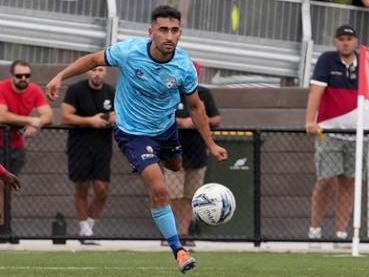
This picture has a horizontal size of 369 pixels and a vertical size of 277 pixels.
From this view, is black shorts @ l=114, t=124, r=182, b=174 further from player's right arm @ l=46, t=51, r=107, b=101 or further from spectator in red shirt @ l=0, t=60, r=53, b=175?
spectator in red shirt @ l=0, t=60, r=53, b=175

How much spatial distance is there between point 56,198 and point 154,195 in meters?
5.06

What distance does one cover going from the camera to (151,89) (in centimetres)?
1248

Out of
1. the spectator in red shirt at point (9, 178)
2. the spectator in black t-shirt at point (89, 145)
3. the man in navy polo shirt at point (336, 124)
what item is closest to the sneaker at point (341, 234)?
the man in navy polo shirt at point (336, 124)

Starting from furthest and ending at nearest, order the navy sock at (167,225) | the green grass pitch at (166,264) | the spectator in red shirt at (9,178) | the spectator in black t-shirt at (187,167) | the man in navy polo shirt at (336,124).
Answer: the spectator in black t-shirt at (187,167) → the man in navy polo shirt at (336,124) → the green grass pitch at (166,264) → the navy sock at (167,225) → the spectator in red shirt at (9,178)

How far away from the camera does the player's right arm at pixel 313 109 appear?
A: 15.5 meters

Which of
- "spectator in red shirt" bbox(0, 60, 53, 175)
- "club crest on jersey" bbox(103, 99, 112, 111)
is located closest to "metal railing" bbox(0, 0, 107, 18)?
"spectator in red shirt" bbox(0, 60, 53, 175)

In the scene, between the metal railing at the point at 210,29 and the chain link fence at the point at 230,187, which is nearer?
the chain link fence at the point at 230,187

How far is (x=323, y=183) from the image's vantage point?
52.1ft

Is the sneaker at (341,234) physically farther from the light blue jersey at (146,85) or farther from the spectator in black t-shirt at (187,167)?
the light blue jersey at (146,85)

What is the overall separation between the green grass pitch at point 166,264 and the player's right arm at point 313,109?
146 centimetres

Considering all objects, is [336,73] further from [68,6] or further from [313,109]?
[68,6]

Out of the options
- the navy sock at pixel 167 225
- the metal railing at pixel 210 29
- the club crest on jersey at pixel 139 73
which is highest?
the metal railing at pixel 210 29

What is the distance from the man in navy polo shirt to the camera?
15.7 metres

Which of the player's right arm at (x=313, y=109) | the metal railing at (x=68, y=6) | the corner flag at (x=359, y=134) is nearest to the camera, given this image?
the corner flag at (x=359, y=134)
